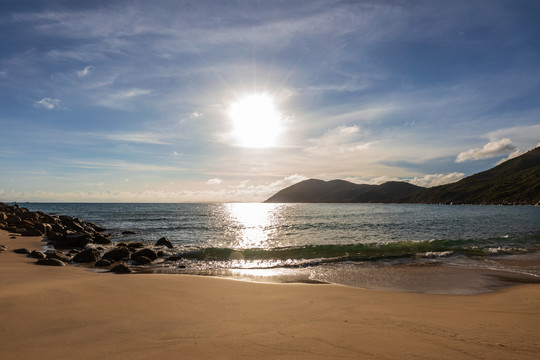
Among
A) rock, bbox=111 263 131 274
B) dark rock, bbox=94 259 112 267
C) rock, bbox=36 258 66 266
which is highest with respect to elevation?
rock, bbox=36 258 66 266

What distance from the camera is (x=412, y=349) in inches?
198

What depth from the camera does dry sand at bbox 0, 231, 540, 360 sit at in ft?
16.3

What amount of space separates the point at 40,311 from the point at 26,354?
2566mm

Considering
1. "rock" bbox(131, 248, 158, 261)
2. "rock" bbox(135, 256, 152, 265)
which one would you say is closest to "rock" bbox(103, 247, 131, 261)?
"rock" bbox(131, 248, 158, 261)

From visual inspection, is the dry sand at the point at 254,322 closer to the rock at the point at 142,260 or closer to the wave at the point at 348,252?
the rock at the point at 142,260

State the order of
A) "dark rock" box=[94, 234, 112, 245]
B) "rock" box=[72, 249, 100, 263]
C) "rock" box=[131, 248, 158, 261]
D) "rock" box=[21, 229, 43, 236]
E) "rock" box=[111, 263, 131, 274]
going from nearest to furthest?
"rock" box=[111, 263, 131, 274] < "rock" box=[72, 249, 100, 263] < "rock" box=[131, 248, 158, 261] < "dark rock" box=[94, 234, 112, 245] < "rock" box=[21, 229, 43, 236]

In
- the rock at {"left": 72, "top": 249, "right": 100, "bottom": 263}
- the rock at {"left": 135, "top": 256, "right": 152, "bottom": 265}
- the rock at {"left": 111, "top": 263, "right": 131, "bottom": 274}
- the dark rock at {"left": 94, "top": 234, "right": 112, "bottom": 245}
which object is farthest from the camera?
the dark rock at {"left": 94, "top": 234, "right": 112, "bottom": 245}

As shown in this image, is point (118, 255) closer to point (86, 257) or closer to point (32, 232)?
point (86, 257)

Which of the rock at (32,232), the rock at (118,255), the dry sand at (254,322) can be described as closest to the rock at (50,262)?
the rock at (118,255)

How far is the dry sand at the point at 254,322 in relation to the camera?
4965mm

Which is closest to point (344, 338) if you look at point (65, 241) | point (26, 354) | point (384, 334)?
point (384, 334)

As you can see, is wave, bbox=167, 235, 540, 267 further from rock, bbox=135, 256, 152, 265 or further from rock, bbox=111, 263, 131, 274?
rock, bbox=111, 263, 131, 274

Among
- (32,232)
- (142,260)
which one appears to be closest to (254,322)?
(142,260)

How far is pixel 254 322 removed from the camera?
6.47 m
